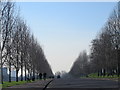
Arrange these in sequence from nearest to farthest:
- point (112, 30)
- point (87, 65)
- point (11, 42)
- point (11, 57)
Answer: point (11, 42)
point (11, 57)
point (112, 30)
point (87, 65)

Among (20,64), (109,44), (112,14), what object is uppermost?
(112,14)

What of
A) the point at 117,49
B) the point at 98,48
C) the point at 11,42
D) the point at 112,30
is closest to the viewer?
the point at 11,42

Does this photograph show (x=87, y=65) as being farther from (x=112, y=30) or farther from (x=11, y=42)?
(x=11, y=42)

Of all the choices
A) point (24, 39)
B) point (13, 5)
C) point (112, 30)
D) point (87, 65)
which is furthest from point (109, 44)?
point (87, 65)

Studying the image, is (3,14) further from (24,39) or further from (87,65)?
(87,65)

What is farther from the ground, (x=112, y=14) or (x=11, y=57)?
(x=112, y=14)

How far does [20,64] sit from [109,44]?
68.3 feet

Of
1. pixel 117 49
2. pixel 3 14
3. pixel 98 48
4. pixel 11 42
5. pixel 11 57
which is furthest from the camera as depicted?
pixel 98 48

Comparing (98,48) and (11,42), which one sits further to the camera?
(98,48)

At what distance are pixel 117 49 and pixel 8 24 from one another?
26.6m

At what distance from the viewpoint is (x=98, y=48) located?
307 feet

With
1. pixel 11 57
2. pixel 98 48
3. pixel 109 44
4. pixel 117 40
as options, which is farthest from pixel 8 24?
pixel 98 48

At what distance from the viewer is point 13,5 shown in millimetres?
47938

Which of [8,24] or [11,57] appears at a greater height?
[8,24]
